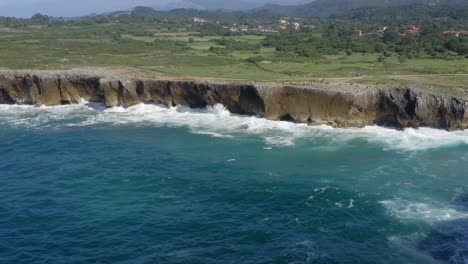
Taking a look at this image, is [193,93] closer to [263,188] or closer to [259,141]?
[259,141]

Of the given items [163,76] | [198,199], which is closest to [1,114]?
[163,76]

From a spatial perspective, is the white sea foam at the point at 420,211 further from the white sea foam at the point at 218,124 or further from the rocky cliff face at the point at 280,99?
the rocky cliff face at the point at 280,99

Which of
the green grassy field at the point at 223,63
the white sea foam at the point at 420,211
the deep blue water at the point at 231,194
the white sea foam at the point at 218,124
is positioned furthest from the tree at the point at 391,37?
the white sea foam at the point at 420,211

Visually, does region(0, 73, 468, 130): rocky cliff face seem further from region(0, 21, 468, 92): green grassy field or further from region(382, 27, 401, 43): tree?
region(382, 27, 401, 43): tree

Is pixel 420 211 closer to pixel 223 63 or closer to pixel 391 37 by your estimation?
pixel 223 63

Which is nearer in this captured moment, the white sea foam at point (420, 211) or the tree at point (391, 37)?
the white sea foam at point (420, 211)

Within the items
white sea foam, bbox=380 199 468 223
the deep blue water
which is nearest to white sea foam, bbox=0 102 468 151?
the deep blue water
